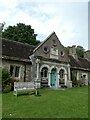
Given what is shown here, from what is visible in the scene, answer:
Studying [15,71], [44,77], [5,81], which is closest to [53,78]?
[44,77]

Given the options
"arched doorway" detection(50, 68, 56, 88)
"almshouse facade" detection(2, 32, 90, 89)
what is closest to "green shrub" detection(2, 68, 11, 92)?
"almshouse facade" detection(2, 32, 90, 89)

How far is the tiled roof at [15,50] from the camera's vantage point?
25848mm

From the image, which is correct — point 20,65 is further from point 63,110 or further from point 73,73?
point 63,110

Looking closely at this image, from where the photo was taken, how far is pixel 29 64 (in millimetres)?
27578

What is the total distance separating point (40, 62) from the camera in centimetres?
2761

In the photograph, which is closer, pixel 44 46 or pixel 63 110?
pixel 63 110

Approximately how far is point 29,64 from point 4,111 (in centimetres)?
1656

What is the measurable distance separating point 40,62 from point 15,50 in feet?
13.1

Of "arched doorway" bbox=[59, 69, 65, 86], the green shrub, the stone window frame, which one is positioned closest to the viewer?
the green shrub

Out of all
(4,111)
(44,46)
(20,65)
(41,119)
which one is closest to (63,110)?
(41,119)

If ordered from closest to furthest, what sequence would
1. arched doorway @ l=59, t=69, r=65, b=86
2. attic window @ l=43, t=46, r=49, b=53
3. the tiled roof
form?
1. the tiled roof
2. attic window @ l=43, t=46, r=49, b=53
3. arched doorway @ l=59, t=69, r=65, b=86

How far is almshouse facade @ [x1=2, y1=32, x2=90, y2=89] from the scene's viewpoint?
26.0 m

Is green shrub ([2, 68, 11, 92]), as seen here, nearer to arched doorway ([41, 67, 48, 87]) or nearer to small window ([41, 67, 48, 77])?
arched doorway ([41, 67, 48, 87])

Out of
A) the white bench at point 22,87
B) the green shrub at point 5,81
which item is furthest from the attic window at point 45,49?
the white bench at point 22,87
